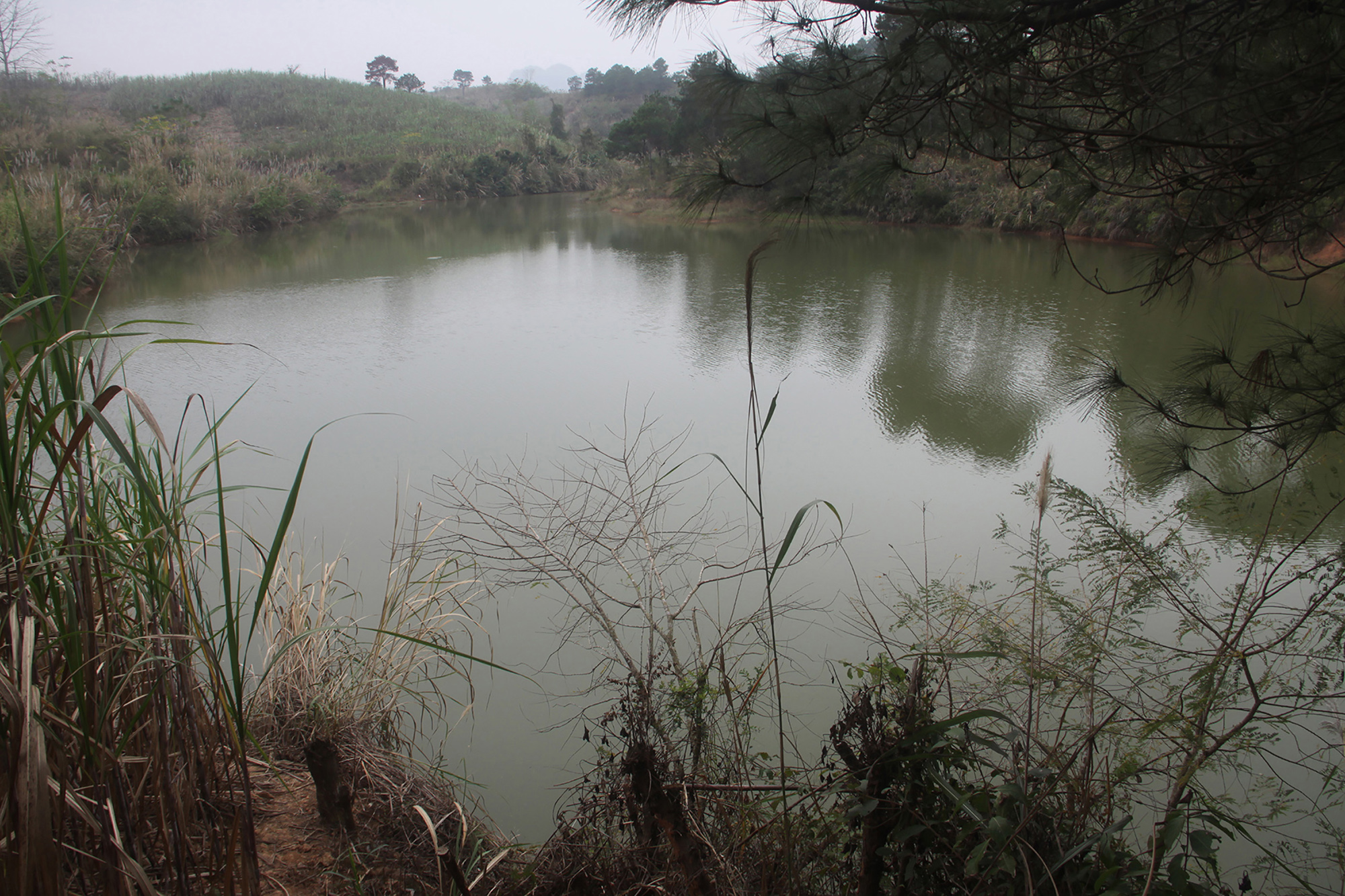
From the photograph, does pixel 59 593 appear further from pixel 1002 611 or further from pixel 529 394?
pixel 529 394

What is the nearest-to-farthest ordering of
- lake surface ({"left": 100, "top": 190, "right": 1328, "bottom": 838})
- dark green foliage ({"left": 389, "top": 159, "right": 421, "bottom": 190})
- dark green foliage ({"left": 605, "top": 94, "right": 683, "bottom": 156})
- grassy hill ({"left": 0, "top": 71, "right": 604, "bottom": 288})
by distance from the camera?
lake surface ({"left": 100, "top": 190, "right": 1328, "bottom": 838}) < grassy hill ({"left": 0, "top": 71, "right": 604, "bottom": 288}) < dark green foliage ({"left": 605, "top": 94, "right": 683, "bottom": 156}) < dark green foliage ({"left": 389, "top": 159, "right": 421, "bottom": 190})

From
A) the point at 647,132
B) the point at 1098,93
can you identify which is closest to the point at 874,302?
the point at 1098,93

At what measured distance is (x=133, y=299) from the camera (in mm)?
5953

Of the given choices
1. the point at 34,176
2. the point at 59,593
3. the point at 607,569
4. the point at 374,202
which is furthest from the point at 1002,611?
the point at 374,202

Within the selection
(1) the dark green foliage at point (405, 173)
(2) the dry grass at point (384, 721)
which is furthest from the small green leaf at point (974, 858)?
(1) the dark green foliage at point (405, 173)

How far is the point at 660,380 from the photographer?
13.7ft

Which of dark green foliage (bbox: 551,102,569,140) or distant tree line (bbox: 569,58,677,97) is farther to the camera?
distant tree line (bbox: 569,58,677,97)

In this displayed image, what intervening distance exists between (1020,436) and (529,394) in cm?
238

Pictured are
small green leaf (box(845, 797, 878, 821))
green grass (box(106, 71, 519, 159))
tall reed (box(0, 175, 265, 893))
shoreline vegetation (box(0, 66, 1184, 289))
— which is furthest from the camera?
green grass (box(106, 71, 519, 159))

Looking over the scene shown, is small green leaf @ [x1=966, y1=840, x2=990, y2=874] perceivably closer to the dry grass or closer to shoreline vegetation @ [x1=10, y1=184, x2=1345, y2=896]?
shoreline vegetation @ [x1=10, y1=184, x2=1345, y2=896]

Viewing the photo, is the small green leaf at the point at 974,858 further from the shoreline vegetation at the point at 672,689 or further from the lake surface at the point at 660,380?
the lake surface at the point at 660,380

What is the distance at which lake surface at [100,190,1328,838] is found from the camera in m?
2.26

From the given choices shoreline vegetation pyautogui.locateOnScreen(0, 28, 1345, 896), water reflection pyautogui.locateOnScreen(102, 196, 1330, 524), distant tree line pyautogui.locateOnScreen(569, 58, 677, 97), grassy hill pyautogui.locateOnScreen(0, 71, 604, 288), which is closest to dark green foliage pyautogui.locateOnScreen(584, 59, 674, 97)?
distant tree line pyautogui.locateOnScreen(569, 58, 677, 97)

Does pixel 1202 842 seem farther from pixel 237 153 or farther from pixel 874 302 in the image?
pixel 237 153
